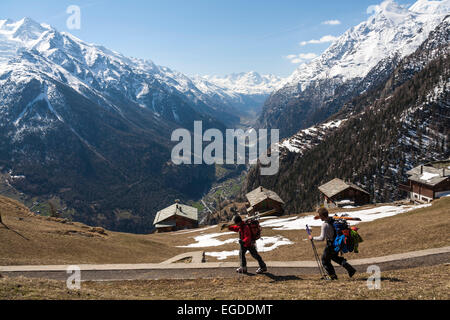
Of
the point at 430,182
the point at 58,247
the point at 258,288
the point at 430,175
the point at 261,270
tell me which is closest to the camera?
the point at 258,288

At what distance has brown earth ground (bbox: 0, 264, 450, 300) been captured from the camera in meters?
10.6

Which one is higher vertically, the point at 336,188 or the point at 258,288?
the point at 258,288

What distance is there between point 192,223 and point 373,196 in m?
108

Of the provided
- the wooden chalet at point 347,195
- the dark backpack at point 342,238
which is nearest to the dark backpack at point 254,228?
the dark backpack at point 342,238

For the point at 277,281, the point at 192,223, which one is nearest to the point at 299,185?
the point at 192,223

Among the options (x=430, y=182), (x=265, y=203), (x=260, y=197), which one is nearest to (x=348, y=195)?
(x=430, y=182)

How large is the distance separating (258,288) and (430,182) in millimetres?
74833

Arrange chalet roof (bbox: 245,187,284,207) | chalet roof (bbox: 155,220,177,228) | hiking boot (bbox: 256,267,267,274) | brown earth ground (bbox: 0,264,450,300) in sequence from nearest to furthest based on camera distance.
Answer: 1. brown earth ground (bbox: 0,264,450,300)
2. hiking boot (bbox: 256,267,267,274)
3. chalet roof (bbox: 245,187,284,207)
4. chalet roof (bbox: 155,220,177,228)

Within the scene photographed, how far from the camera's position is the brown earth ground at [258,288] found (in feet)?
34.9

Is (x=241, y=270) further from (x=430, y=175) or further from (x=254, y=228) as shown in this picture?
(x=430, y=175)

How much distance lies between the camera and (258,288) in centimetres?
1291

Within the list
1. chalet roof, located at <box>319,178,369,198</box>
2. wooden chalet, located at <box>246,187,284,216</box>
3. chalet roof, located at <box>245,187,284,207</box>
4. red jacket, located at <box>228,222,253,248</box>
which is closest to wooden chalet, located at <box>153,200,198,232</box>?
wooden chalet, located at <box>246,187,284,216</box>

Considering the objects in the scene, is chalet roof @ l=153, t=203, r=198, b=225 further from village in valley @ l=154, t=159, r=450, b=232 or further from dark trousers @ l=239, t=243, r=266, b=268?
dark trousers @ l=239, t=243, r=266, b=268
